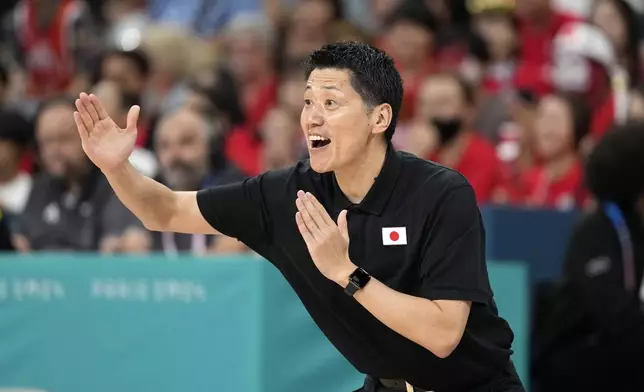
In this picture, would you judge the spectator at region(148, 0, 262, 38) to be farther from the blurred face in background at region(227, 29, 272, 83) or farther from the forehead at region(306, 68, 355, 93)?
the forehead at region(306, 68, 355, 93)

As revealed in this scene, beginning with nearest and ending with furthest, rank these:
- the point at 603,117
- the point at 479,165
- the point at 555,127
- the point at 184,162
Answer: the point at 184,162, the point at 555,127, the point at 479,165, the point at 603,117

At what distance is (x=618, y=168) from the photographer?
7.11 meters

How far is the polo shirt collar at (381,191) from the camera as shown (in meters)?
4.25

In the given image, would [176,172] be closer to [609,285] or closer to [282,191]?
[609,285]

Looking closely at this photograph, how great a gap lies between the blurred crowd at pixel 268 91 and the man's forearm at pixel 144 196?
91.3 inches

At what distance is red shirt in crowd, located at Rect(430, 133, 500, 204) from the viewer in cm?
825

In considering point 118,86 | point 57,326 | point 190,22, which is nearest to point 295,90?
point 118,86

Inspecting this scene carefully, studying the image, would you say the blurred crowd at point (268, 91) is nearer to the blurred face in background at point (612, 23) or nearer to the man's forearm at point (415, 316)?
the blurred face in background at point (612, 23)

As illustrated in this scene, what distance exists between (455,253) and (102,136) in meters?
1.30

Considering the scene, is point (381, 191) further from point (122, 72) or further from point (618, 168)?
point (122, 72)

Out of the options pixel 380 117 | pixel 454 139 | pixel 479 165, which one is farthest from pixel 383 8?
pixel 380 117

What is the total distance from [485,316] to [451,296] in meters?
0.27

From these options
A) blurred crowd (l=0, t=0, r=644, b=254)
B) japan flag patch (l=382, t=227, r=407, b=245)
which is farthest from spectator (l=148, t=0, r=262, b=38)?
japan flag patch (l=382, t=227, r=407, b=245)

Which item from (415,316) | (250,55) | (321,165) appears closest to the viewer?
(415,316)
